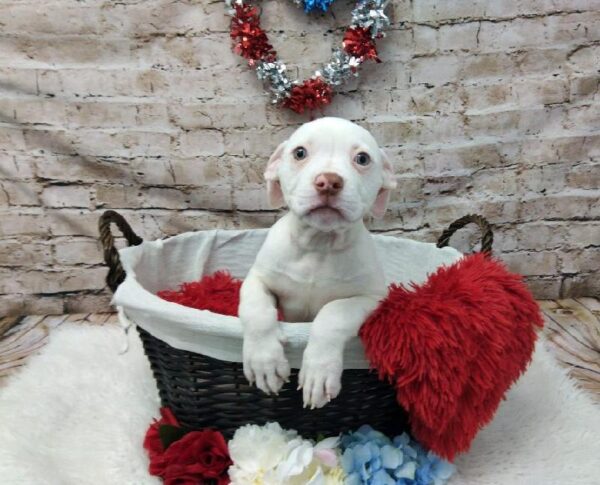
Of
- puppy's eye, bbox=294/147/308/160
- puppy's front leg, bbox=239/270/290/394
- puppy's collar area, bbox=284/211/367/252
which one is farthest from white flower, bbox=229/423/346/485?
puppy's eye, bbox=294/147/308/160

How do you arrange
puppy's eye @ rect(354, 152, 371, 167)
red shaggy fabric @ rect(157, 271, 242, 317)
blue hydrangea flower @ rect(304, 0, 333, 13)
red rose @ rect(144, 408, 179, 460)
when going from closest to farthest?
puppy's eye @ rect(354, 152, 371, 167) → red rose @ rect(144, 408, 179, 460) → red shaggy fabric @ rect(157, 271, 242, 317) → blue hydrangea flower @ rect(304, 0, 333, 13)

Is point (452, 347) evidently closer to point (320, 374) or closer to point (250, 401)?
point (320, 374)

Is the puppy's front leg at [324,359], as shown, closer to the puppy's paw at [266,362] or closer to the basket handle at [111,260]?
the puppy's paw at [266,362]

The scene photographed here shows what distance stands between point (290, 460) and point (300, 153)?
1.64 ft

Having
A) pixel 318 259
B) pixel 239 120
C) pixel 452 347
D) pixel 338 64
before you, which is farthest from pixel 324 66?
pixel 452 347

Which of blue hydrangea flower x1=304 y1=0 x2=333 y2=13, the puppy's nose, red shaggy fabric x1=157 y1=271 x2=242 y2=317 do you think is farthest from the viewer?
blue hydrangea flower x1=304 y1=0 x2=333 y2=13

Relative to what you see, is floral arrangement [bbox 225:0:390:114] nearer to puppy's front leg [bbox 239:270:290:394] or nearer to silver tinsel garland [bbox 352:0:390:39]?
silver tinsel garland [bbox 352:0:390:39]

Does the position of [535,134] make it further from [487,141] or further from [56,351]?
[56,351]

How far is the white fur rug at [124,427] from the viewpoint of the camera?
Result: 1.04 meters

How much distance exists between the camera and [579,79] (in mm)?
1677

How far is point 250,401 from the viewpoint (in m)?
0.99

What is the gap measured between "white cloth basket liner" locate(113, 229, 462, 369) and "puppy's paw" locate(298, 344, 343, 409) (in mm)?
38

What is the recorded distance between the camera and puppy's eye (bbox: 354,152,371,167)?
3.14 ft

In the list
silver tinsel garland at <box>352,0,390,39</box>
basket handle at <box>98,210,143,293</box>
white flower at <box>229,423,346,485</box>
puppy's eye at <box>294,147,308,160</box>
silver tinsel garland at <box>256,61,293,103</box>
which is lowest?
white flower at <box>229,423,346,485</box>
